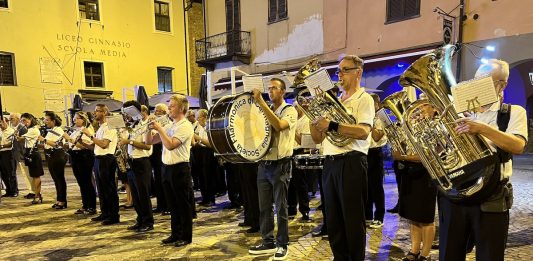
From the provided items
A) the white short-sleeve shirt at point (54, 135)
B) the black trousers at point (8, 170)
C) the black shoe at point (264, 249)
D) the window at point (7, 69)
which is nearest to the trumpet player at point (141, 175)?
the black shoe at point (264, 249)

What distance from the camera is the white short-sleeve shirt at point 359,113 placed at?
3.72m

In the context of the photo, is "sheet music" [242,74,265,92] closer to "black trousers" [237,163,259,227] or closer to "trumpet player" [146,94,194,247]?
"trumpet player" [146,94,194,247]

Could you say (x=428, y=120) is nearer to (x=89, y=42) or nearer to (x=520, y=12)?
(x=520, y=12)

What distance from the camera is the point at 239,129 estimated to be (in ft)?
16.1

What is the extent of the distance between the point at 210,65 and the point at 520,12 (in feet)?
45.1

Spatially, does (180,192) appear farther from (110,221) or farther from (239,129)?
(110,221)

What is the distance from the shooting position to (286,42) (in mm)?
17016

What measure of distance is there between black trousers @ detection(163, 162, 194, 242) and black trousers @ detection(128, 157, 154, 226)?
947 mm

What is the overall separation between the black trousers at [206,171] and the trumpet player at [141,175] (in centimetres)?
232

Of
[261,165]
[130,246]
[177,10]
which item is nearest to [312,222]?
[261,165]

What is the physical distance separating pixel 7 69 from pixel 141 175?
18.2m

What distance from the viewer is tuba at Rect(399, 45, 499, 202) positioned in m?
2.62

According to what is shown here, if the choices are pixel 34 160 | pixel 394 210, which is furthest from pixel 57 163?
pixel 394 210

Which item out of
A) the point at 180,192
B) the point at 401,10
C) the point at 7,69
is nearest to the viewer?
the point at 180,192
